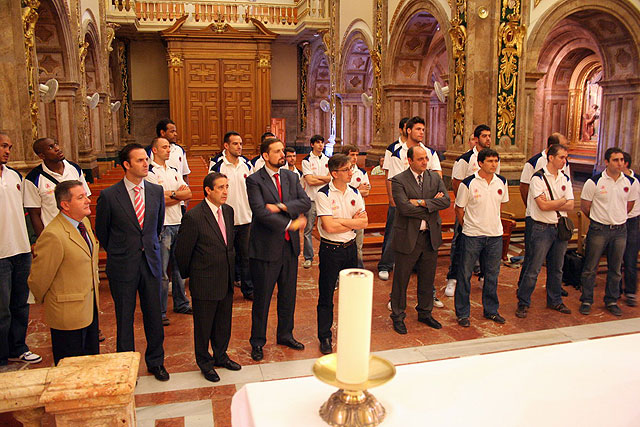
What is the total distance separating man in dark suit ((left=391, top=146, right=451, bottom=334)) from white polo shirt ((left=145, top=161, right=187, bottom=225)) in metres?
2.02

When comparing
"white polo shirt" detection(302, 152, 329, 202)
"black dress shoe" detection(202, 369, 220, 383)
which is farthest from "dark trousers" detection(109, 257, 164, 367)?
"white polo shirt" detection(302, 152, 329, 202)

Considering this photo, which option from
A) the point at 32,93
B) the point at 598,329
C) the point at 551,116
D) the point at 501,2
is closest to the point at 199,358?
the point at 598,329

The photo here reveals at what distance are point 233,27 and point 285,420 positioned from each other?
61.2ft

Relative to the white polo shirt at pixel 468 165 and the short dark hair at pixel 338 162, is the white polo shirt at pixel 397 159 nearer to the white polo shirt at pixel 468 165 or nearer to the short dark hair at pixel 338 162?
the white polo shirt at pixel 468 165

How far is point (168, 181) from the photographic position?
513cm

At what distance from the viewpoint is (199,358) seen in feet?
13.3

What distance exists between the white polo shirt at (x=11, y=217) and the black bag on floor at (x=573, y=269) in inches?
217

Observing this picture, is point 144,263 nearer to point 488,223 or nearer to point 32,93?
point 488,223

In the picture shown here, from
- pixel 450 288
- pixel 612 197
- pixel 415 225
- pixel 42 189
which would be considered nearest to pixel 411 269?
pixel 415 225

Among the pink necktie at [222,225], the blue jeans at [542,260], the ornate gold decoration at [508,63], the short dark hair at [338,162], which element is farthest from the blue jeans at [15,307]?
the ornate gold decoration at [508,63]

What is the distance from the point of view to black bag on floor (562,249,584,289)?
20.4 ft

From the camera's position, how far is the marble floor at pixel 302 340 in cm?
370

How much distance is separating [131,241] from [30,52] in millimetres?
4339

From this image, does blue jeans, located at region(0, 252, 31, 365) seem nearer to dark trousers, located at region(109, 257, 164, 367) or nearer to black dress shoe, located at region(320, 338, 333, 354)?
dark trousers, located at region(109, 257, 164, 367)
